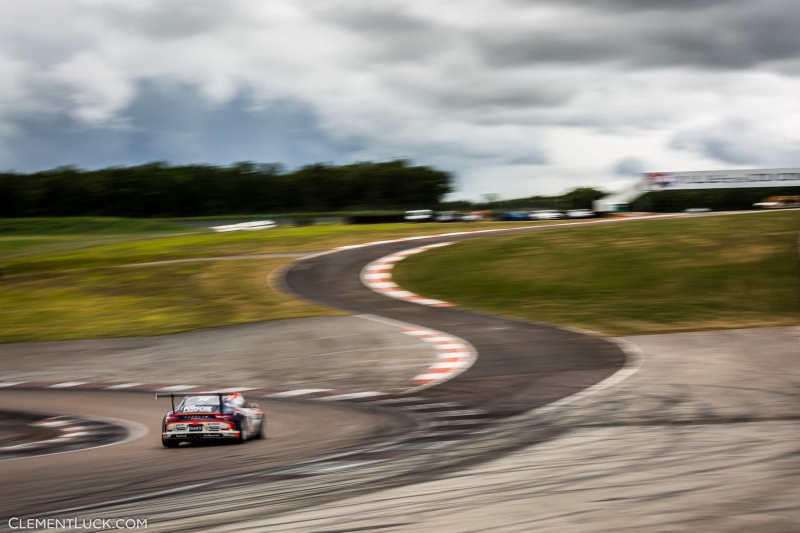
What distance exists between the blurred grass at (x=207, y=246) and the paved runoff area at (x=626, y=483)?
29.7 metres

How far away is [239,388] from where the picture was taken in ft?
51.9

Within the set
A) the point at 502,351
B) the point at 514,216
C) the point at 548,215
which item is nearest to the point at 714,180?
the point at 548,215

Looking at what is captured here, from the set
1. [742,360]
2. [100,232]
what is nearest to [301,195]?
[100,232]

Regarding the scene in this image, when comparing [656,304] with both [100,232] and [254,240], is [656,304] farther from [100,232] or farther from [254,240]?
[100,232]

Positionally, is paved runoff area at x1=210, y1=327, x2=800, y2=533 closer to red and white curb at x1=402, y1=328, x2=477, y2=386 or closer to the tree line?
red and white curb at x1=402, y1=328, x2=477, y2=386

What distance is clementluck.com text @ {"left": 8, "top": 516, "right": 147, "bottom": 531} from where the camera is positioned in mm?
5980

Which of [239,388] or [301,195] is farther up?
[301,195]

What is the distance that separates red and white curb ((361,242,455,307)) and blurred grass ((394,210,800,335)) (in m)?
0.47

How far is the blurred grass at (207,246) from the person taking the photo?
39.1 m

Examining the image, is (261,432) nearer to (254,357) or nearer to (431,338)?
(254,357)

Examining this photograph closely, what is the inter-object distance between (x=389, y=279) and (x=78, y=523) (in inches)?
913

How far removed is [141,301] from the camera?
27.1 meters

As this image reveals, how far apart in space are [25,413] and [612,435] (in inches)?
408

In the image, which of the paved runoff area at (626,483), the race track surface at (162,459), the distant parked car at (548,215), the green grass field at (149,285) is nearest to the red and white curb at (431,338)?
the race track surface at (162,459)
